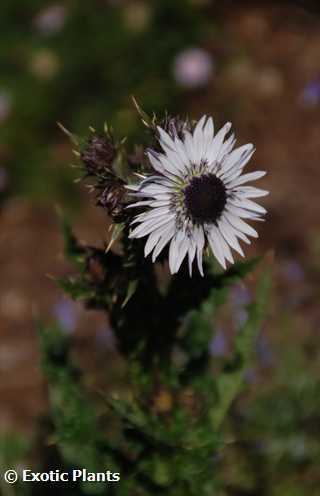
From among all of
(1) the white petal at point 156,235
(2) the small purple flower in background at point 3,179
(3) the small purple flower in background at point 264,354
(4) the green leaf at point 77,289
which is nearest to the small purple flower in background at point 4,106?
(2) the small purple flower in background at point 3,179

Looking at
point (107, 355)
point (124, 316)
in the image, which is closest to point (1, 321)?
point (107, 355)

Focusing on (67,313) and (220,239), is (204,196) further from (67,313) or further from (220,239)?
(67,313)

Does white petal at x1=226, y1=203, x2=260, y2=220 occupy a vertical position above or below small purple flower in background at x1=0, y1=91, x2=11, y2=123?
below

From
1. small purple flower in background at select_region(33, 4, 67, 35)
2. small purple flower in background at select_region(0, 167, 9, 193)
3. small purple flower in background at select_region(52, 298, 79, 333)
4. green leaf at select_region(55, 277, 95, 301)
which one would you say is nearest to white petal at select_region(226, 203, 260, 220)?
green leaf at select_region(55, 277, 95, 301)

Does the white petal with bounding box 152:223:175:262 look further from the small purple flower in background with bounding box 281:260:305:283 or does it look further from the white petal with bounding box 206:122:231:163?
the small purple flower in background with bounding box 281:260:305:283

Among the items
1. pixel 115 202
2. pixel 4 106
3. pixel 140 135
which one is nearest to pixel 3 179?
pixel 4 106

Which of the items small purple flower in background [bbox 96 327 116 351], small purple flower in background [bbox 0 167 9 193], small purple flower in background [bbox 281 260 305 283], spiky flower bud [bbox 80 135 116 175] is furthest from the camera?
small purple flower in background [bbox 0 167 9 193]
